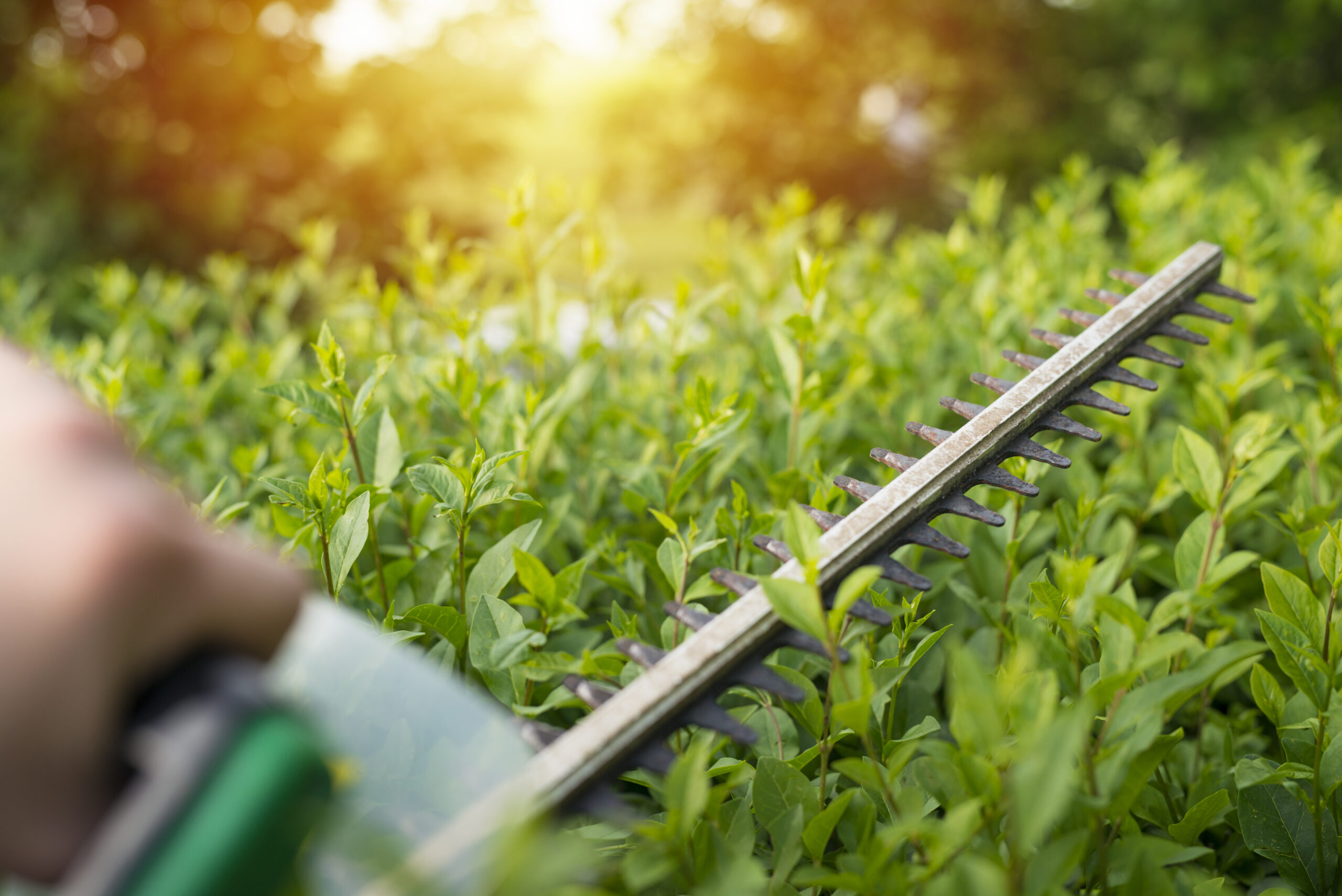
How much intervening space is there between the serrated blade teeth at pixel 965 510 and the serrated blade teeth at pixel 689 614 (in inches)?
13.5

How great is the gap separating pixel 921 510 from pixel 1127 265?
198 centimetres

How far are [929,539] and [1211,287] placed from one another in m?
0.90

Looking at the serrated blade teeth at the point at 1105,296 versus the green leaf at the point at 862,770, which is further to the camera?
the serrated blade teeth at the point at 1105,296

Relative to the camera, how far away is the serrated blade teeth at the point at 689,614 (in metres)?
1.02

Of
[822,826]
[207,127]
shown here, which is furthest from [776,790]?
[207,127]

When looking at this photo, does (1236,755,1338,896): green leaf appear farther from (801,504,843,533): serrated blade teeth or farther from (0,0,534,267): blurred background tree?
(0,0,534,267): blurred background tree

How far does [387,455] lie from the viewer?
4.76ft

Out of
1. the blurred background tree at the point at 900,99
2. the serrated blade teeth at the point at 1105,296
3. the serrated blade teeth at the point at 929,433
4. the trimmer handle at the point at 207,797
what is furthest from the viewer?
the blurred background tree at the point at 900,99

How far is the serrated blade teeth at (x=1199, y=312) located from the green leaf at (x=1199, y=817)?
0.83 meters

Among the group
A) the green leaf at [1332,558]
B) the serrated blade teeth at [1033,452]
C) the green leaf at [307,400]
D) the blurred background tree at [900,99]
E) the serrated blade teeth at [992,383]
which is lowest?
the blurred background tree at [900,99]

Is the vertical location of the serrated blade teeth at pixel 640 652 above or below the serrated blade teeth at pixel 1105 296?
below

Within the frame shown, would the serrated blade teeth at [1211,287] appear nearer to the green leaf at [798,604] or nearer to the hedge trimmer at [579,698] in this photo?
the hedge trimmer at [579,698]

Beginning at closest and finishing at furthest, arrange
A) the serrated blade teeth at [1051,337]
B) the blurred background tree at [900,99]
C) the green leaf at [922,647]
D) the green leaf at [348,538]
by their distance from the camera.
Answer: the green leaf at [922,647] < the green leaf at [348,538] < the serrated blade teeth at [1051,337] < the blurred background tree at [900,99]

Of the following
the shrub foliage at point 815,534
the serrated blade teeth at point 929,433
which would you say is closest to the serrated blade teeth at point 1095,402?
the shrub foliage at point 815,534
